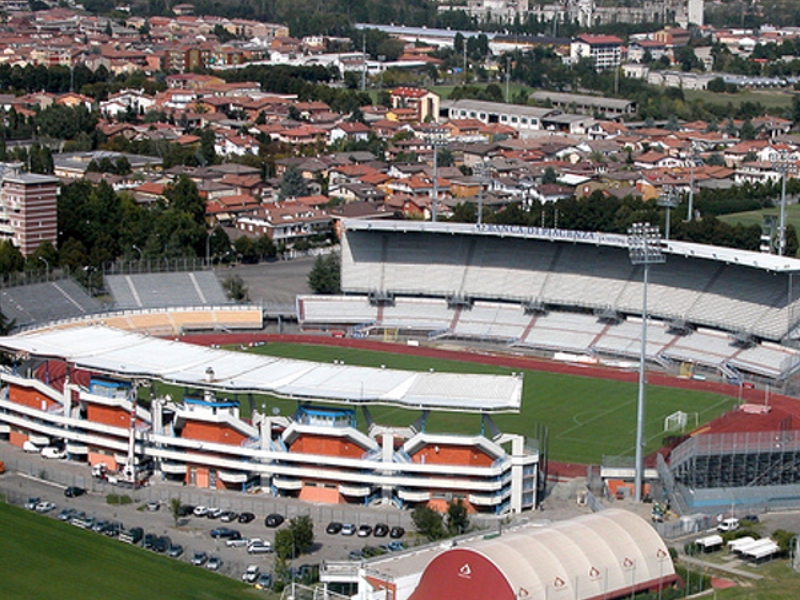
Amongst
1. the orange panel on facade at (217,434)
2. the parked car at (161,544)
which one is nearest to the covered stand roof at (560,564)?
the parked car at (161,544)

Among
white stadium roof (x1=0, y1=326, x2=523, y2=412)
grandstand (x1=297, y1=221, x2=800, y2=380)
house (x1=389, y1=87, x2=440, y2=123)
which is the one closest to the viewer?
white stadium roof (x1=0, y1=326, x2=523, y2=412)

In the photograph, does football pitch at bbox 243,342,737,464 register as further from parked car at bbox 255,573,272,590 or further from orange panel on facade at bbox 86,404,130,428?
parked car at bbox 255,573,272,590

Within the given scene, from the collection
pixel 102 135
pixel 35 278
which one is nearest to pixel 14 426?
pixel 35 278

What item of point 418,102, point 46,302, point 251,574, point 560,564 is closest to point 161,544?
point 251,574

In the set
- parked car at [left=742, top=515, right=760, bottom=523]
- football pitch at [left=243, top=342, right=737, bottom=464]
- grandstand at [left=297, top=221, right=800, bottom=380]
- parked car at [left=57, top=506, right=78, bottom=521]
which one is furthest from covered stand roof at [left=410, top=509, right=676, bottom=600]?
grandstand at [left=297, top=221, right=800, bottom=380]

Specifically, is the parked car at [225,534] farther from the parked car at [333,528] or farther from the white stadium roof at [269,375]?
the white stadium roof at [269,375]

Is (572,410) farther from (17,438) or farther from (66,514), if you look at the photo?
(66,514)

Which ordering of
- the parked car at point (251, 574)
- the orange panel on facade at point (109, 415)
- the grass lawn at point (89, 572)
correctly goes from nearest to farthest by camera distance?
the grass lawn at point (89, 572), the parked car at point (251, 574), the orange panel on facade at point (109, 415)
